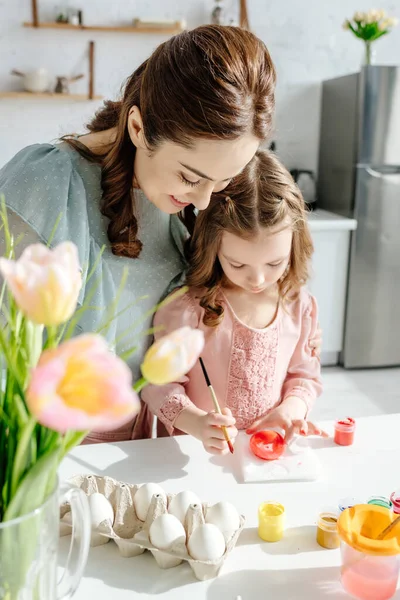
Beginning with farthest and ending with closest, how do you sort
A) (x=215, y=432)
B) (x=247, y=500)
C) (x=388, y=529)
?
(x=215, y=432) < (x=247, y=500) < (x=388, y=529)

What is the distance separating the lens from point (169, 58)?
3.56 feet

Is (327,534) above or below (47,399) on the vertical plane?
below

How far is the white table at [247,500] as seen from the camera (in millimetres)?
832

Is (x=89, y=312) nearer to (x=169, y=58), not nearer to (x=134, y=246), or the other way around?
(x=134, y=246)

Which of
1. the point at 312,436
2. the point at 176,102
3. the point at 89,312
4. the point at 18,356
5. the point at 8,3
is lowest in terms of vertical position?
the point at 312,436

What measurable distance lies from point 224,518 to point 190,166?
59cm

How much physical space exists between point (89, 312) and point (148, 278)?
0.21 m

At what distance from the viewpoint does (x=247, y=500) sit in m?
1.04

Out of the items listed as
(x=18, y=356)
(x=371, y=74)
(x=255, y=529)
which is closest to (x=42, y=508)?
(x=18, y=356)

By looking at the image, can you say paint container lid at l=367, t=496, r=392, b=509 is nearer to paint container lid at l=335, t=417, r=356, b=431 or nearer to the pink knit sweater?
paint container lid at l=335, t=417, r=356, b=431

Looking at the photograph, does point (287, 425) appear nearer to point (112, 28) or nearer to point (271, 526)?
point (271, 526)

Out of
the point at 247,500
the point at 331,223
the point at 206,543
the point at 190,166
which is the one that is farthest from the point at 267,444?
the point at 331,223

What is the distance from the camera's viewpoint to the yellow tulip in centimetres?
49

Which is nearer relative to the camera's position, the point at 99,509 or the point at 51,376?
the point at 51,376
